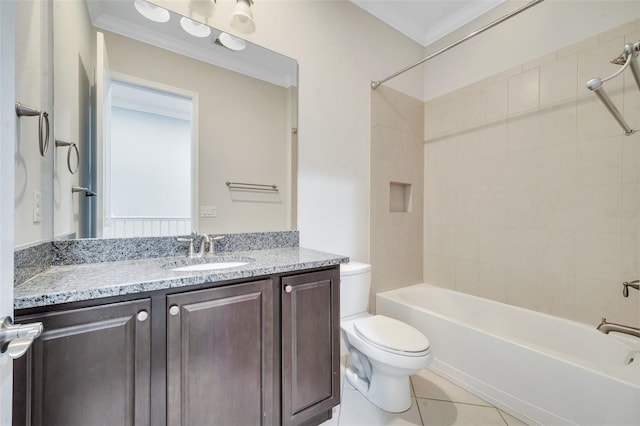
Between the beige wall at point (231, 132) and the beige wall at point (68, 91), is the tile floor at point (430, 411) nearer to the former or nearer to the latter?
the beige wall at point (231, 132)

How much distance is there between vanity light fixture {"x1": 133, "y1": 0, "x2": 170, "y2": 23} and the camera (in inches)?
54.1

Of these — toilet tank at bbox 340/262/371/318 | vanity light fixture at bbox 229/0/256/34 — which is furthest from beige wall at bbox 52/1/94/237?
toilet tank at bbox 340/262/371/318

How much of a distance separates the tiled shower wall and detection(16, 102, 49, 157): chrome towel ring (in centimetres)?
264

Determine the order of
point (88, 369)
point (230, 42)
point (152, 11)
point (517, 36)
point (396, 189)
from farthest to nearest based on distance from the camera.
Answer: point (396, 189) < point (517, 36) < point (230, 42) < point (152, 11) < point (88, 369)

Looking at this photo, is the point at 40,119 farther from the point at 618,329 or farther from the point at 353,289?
the point at 618,329

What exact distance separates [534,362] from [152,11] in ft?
8.92

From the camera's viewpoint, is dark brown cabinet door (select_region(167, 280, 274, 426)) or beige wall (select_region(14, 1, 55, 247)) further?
dark brown cabinet door (select_region(167, 280, 274, 426))

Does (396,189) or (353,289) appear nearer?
(353,289)

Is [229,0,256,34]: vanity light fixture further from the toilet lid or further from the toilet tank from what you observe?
the toilet lid

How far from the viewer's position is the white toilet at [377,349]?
1.42 metres

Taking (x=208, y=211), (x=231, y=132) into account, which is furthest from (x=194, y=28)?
(x=208, y=211)

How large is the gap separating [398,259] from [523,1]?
220cm

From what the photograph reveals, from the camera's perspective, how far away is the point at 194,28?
1.50 m

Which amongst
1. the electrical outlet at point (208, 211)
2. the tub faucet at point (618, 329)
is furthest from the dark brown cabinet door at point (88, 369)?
the tub faucet at point (618, 329)
